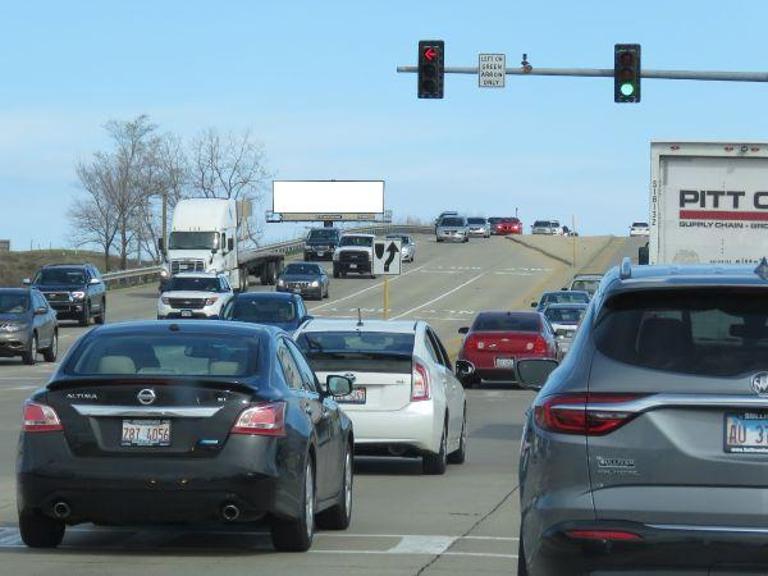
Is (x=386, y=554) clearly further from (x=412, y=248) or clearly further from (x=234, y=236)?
(x=412, y=248)

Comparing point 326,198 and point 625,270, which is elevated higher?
point 625,270

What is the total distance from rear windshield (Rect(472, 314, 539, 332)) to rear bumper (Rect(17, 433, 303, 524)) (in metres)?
24.2

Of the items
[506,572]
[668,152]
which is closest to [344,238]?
[668,152]

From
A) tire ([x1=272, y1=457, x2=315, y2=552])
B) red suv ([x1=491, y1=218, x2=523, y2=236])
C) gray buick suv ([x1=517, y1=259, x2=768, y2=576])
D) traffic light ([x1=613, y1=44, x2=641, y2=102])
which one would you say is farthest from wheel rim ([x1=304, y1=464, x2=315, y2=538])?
red suv ([x1=491, y1=218, x2=523, y2=236])

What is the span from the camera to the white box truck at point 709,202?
23594 millimetres

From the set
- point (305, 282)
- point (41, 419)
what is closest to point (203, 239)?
point (305, 282)

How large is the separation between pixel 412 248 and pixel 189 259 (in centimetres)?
3278

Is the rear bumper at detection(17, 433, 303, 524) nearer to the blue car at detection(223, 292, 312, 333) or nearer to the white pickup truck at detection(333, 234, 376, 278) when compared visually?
the blue car at detection(223, 292, 312, 333)

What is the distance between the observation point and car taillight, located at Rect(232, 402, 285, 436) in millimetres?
11125

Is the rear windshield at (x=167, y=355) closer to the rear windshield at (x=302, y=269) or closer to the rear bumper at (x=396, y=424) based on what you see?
the rear bumper at (x=396, y=424)

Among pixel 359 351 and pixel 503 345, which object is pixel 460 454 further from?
pixel 503 345

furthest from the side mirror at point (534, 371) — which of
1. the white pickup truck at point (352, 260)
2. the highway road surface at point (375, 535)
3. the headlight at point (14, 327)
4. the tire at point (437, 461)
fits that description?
the white pickup truck at point (352, 260)

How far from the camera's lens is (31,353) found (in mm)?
39125

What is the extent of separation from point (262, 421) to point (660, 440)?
14.9ft
